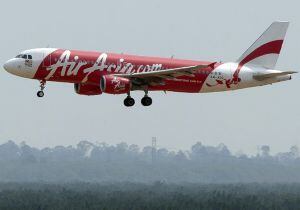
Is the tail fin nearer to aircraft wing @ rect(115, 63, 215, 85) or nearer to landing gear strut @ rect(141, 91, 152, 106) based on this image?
aircraft wing @ rect(115, 63, 215, 85)

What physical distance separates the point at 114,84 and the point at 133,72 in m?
3.99

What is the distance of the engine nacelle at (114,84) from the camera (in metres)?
109

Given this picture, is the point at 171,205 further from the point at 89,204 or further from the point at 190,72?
the point at 190,72

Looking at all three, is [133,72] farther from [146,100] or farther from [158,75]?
[146,100]

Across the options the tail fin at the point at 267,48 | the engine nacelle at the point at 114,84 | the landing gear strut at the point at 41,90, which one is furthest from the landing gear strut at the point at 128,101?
the tail fin at the point at 267,48

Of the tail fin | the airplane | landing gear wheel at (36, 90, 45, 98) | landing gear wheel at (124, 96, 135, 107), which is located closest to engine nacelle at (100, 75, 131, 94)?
the airplane

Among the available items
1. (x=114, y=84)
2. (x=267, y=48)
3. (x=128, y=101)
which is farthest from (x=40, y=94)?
(x=267, y=48)

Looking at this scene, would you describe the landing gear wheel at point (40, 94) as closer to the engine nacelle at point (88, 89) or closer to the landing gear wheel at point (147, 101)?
the engine nacelle at point (88, 89)

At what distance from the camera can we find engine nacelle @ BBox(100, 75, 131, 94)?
108812 millimetres

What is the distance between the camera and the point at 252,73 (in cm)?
11944

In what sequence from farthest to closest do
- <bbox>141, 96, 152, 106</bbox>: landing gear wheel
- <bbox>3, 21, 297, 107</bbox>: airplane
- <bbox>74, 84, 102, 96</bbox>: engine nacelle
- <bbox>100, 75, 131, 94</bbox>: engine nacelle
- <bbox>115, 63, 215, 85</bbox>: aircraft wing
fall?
<bbox>141, 96, 152, 106</bbox>: landing gear wheel → <bbox>74, 84, 102, 96</bbox>: engine nacelle → <bbox>115, 63, 215, 85</bbox>: aircraft wing → <bbox>3, 21, 297, 107</bbox>: airplane → <bbox>100, 75, 131, 94</bbox>: engine nacelle

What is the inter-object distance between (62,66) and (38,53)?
2.90m

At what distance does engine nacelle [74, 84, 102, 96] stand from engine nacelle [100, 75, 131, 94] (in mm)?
4411

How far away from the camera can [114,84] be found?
109m
